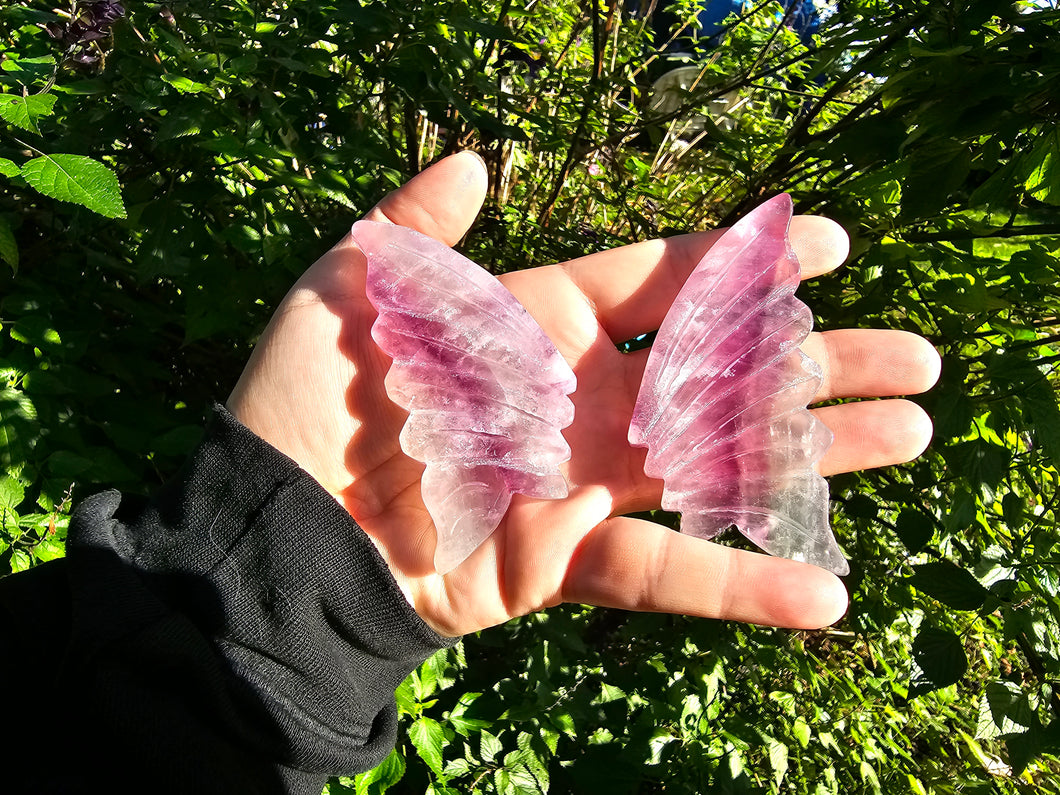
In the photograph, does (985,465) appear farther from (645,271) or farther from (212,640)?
(212,640)

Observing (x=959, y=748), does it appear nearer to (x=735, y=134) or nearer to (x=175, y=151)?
(x=735, y=134)

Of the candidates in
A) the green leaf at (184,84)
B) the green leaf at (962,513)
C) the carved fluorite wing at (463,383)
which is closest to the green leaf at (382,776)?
the carved fluorite wing at (463,383)

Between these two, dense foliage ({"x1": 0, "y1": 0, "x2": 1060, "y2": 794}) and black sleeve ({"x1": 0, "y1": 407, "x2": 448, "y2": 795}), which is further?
dense foliage ({"x1": 0, "y1": 0, "x2": 1060, "y2": 794})

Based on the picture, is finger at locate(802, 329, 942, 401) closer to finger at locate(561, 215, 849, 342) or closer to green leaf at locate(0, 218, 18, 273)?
finger at locate(561, 215, 849, 342)

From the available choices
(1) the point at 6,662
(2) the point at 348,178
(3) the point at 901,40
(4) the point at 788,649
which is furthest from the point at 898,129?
(1) the point at 6,662

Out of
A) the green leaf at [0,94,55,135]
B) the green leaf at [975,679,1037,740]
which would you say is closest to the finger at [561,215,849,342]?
the green leaf at [975,679,1037,740]

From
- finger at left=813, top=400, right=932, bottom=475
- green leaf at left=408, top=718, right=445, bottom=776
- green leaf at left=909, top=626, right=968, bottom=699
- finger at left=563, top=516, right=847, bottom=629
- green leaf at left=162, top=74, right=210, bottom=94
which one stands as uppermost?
green leaf at left=162, top=74, right=210, bottom=94

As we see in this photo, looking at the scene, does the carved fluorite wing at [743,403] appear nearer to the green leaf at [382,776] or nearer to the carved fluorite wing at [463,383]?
the carved fluorite wing at [463,383]
